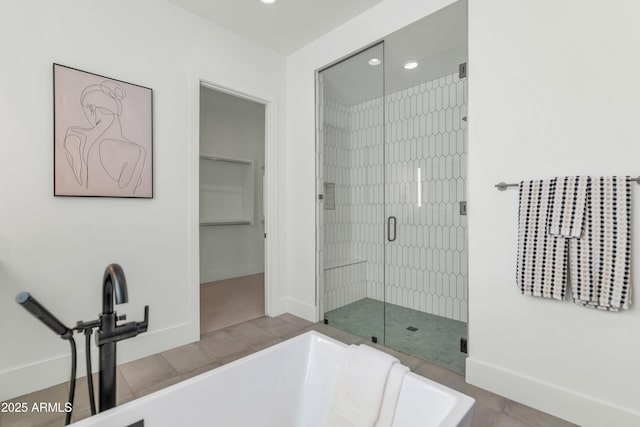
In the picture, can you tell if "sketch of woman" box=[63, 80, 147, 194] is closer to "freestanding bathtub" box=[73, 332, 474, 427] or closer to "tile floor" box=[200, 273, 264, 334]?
"tile floor" box=[200, 273, 264, 334]

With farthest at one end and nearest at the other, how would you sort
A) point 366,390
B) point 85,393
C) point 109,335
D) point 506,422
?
point 85,393 < point 506,422 < point 366,390 < point 109,335

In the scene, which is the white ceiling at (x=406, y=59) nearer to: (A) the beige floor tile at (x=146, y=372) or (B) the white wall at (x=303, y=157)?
(B) the white wall at (x=303, y=157)

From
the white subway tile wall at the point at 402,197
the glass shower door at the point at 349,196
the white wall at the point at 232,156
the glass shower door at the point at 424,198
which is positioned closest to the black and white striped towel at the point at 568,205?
the glass shower door at the point at 424,198

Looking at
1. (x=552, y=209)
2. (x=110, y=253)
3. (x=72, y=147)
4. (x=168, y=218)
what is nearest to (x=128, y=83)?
(x=72, y=147)

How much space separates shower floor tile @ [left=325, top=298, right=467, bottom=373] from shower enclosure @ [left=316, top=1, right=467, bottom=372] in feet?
0.04

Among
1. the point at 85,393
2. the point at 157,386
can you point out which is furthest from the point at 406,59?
the point at 85,393

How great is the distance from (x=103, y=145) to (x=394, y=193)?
2.59 metres

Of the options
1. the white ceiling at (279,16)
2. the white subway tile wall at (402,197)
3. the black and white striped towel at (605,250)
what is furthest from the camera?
the white subway tile wall at (402,197)

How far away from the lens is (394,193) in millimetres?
3277

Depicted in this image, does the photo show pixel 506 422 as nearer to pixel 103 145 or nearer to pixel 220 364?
pixel 220 364

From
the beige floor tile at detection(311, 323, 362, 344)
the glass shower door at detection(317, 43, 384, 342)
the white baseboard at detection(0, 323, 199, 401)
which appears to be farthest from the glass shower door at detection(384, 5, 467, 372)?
the white baseboard at detection(0, 323, 199, 401)

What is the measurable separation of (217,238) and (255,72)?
2.92m

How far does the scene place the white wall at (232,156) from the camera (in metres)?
4.93

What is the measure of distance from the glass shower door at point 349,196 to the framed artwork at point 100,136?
1.62 meters
